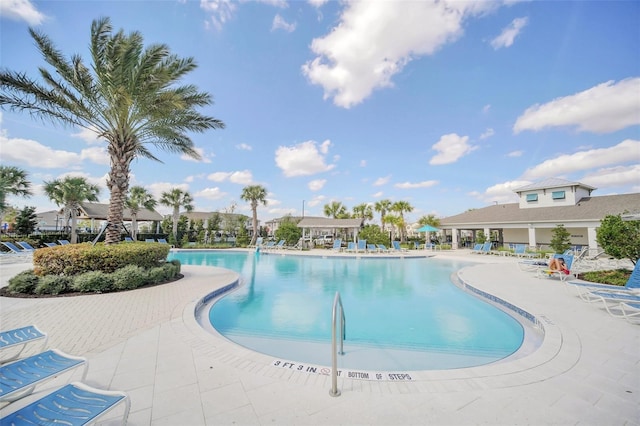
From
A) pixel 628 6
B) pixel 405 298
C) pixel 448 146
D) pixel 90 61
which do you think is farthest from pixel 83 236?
pixel 628 6

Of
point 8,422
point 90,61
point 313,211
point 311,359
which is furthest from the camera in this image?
point 313,211

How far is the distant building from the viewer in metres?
19.3

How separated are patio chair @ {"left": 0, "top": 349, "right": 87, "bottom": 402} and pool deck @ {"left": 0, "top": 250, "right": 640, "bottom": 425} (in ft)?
1.40

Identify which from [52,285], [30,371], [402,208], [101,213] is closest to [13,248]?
[101,213]

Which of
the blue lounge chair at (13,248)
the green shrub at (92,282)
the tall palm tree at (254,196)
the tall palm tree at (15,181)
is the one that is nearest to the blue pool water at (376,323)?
the green shrub at (92,282)

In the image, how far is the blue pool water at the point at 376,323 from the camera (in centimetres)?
468

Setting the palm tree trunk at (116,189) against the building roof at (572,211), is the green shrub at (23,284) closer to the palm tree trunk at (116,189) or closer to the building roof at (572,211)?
the palm tree trunk at (116,189)

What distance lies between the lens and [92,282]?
23.4 ft

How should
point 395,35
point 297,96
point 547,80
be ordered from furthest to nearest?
point 297,96 → point 547,80 → point 395,35

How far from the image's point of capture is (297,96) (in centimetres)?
1714

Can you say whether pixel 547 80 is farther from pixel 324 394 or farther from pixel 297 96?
pixel 324 394

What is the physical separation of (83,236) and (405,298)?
31.1m

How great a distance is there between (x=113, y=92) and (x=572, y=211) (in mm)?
29786

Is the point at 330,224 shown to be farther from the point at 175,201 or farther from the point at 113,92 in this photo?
the point at 113,92
